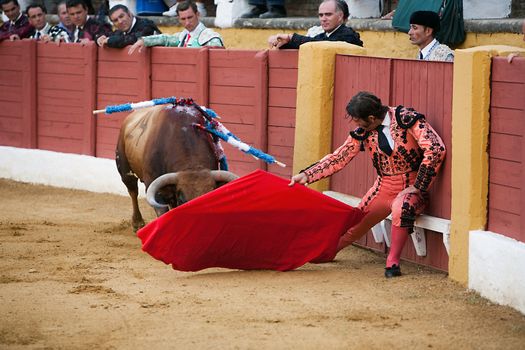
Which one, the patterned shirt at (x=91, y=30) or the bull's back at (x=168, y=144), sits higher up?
the patterned shirt at (x=91, y=30)

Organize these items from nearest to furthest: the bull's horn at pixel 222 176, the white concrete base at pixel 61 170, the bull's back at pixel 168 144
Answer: the bull's horn at pixel 222 176 → the bull's back at pixel 168 144 → the white concrete base at pixel 61 170

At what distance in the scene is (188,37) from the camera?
10.2 meters

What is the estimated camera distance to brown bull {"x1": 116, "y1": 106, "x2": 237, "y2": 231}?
7316 mm

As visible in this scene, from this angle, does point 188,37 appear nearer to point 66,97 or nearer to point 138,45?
point 138,45

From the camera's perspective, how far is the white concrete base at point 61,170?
1100cm

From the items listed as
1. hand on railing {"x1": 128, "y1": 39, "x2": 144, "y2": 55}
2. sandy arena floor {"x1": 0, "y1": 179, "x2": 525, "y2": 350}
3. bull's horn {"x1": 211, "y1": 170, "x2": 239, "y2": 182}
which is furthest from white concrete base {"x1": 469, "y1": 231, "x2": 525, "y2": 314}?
hand on railing {"x1": 128, "y1": 39, "x2": 144, "y2": 55}

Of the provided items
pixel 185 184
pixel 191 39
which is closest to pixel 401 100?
pixel 185 184

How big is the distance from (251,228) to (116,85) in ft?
15.1

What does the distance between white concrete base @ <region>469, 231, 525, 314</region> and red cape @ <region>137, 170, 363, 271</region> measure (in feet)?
3.51

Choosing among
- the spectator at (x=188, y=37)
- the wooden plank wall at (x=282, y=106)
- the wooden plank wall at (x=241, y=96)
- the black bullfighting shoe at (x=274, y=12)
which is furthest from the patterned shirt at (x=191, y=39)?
the black bullfighting shoe at (x=274, y=12)

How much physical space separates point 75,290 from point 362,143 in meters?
1.89

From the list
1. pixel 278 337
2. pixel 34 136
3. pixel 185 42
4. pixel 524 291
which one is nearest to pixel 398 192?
pixel 524 291

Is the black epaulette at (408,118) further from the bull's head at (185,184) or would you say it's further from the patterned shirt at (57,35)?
the patterned shirt at (57,35)

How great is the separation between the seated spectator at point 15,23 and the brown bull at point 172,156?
438cm
